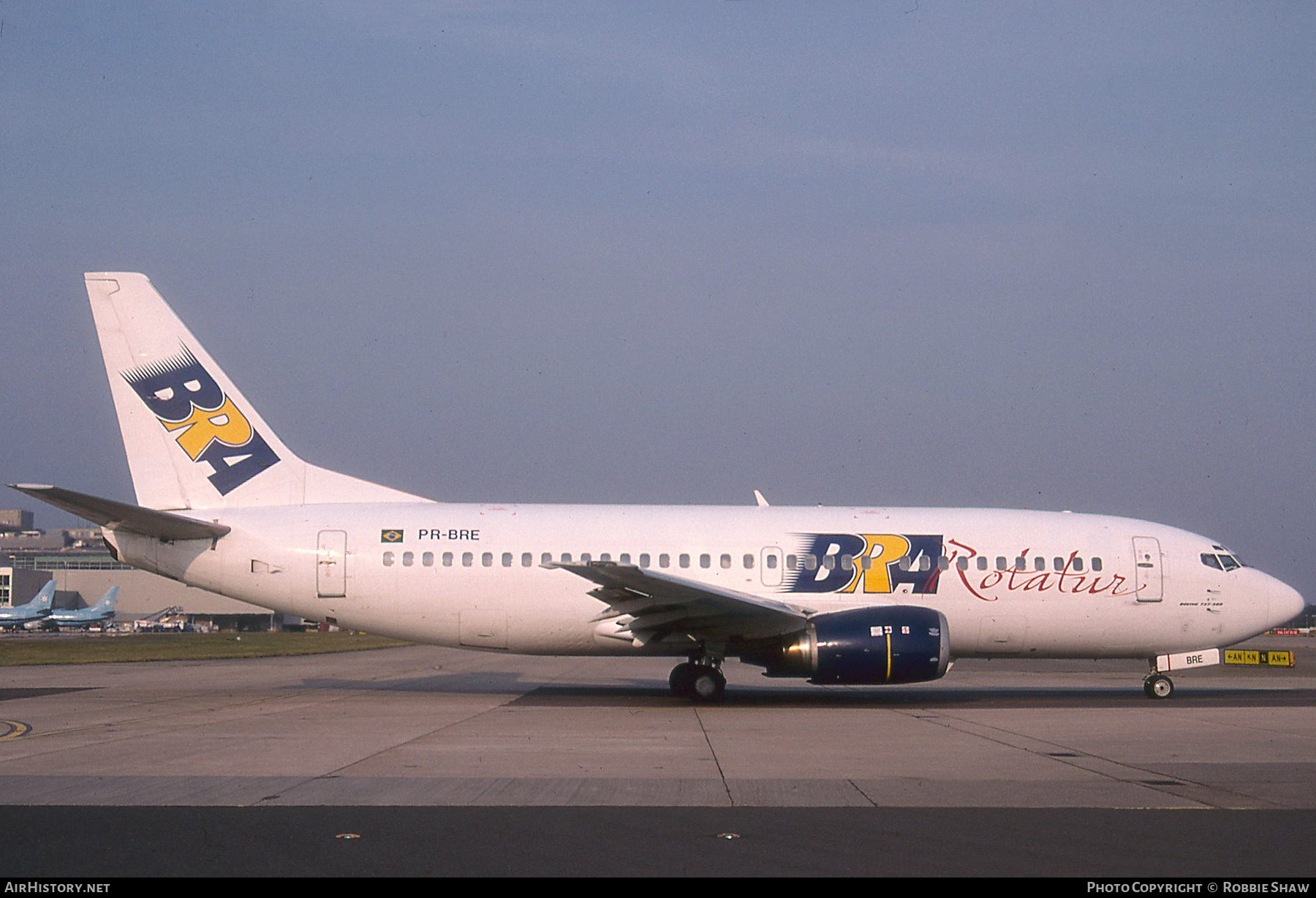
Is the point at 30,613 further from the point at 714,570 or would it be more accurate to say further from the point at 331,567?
the point at 714,570

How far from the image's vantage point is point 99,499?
16359 mm

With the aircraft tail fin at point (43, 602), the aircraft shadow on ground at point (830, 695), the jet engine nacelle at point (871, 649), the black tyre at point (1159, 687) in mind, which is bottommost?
the aircraft tail fin at point (43, 602)

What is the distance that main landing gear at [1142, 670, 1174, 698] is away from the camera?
19531 mm

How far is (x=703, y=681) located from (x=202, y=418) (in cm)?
972

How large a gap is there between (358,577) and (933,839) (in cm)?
1319

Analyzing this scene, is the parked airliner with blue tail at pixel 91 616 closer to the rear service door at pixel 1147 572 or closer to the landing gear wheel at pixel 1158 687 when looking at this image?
the landing gear wheel at pixel 1158 687

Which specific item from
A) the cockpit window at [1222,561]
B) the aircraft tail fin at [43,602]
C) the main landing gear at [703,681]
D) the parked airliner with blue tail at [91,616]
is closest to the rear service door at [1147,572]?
the cockpit window at [1222,561]

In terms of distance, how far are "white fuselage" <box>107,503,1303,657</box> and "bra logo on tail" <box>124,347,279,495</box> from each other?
91cm

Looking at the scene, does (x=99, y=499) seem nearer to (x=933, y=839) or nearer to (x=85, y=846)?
(x=85, y=846)

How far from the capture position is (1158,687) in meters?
19.6

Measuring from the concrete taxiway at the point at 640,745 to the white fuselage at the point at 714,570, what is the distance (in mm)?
1257

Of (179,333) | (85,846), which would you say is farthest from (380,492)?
(85,846)

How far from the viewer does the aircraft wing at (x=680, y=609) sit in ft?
53.4

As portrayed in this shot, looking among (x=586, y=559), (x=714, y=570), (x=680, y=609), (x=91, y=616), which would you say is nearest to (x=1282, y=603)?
(x=714, y=570)
